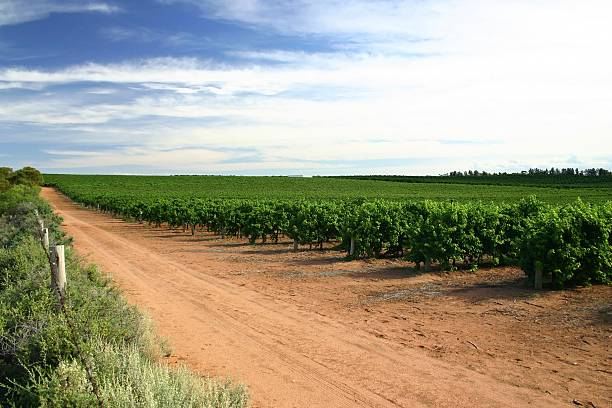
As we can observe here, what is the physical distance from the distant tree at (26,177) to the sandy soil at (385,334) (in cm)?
7593

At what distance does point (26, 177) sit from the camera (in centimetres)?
8919

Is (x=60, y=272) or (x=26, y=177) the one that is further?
(x=26, y=177)

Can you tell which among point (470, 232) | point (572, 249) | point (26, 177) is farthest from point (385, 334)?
point (26, 177)

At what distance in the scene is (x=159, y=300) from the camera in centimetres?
1305

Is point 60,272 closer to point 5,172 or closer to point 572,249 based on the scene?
point 572,249

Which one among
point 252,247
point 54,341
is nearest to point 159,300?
point 54,341

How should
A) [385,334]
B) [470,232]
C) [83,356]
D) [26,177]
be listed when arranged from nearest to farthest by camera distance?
[83,356]
[385,334]
[470,232]
[26,177]

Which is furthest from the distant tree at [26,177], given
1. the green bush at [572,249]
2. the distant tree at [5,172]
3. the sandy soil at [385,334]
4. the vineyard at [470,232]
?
the green bush at [572,249]

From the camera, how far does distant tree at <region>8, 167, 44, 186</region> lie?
274 ft

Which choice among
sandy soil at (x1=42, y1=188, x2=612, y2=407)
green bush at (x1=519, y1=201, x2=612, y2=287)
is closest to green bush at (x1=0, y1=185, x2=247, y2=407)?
sandy soil at (x1=42, y1=188, x2=612, y2=407)

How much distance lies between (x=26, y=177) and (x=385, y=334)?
9281cm

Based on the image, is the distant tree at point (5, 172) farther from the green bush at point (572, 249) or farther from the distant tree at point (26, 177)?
the green bush at point (572, 249)

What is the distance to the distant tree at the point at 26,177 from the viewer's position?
83.5 metres

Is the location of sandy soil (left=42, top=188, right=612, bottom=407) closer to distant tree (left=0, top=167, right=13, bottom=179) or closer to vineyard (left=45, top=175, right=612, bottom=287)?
vineyard (left=45, top=175, right=612, bottom=287)
